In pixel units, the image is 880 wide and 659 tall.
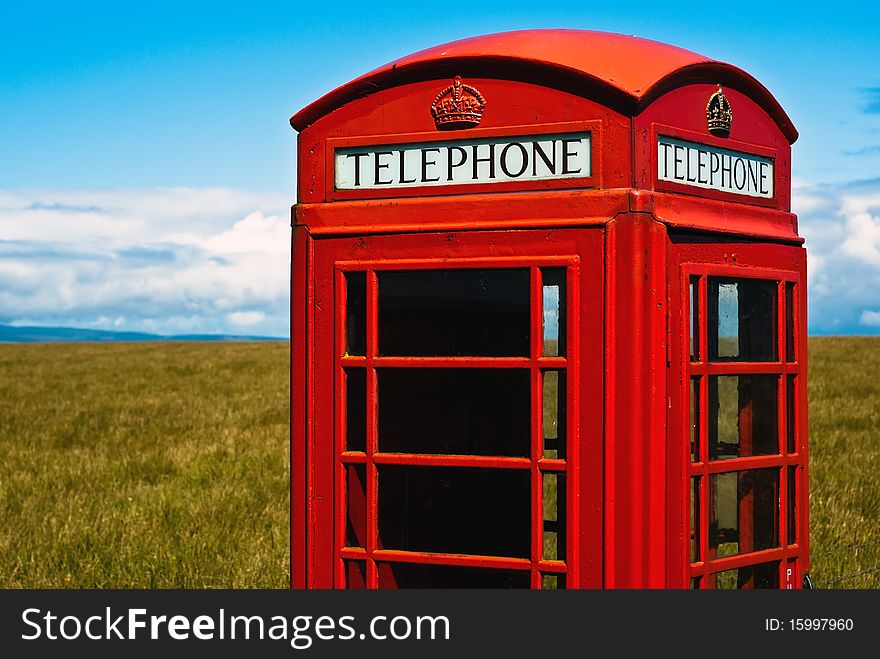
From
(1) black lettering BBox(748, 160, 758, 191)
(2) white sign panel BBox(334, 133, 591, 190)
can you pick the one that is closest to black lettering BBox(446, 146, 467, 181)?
(2) white sign panel BBox(334, 133, 591, 190)

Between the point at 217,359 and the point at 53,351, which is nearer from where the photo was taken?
the point at 217,359

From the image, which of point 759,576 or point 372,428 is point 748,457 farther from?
point 372,428

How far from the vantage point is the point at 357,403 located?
133 inches

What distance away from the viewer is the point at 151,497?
25.4ft

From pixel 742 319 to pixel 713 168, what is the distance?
62 cm

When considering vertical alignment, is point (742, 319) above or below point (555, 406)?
above

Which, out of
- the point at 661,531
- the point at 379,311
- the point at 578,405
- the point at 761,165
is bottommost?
the point at 661,531

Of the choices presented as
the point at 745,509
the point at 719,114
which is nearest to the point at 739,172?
the point at 719,114

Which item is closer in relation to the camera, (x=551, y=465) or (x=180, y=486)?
(x=551, y=465)

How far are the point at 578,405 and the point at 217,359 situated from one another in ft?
70.8

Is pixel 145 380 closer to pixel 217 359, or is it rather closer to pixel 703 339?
pixel 217 359

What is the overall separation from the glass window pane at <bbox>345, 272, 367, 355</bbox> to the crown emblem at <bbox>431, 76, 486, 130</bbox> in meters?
0.53
